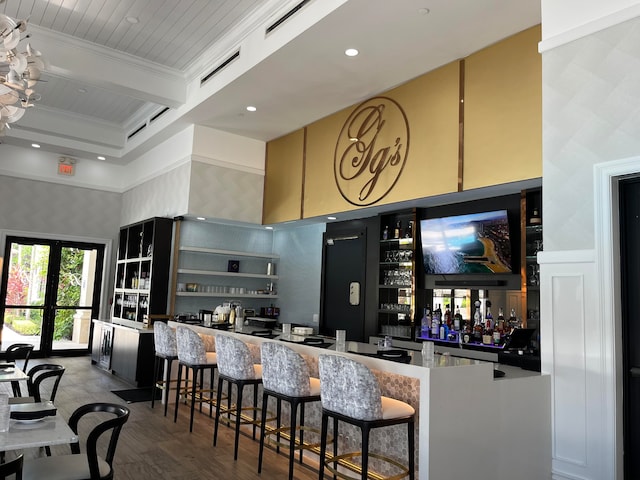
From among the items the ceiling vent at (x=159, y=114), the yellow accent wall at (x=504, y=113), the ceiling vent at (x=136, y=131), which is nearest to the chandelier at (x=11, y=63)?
the yellow accent wall at (x=504, y=113)

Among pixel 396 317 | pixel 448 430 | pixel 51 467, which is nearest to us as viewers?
A: pixel 51 467

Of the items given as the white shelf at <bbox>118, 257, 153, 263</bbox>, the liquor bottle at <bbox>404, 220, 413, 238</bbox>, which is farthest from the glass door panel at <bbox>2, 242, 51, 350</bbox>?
the liquor bottle at <bbox>404, 220, 413, 238</bbox>

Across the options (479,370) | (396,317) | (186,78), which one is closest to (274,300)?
(396,317)

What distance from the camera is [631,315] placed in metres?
3.29

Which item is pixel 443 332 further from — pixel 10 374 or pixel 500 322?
pixel 10 374

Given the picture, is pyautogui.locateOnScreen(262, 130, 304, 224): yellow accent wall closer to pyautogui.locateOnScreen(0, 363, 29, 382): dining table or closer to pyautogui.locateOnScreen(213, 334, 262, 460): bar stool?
pyautogui.locateOnScreen(213, 334, 262, 460): bar stool

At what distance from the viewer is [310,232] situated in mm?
8094

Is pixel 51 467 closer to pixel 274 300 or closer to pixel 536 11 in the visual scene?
pixel 536 11

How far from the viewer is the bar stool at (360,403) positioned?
308 centimetres

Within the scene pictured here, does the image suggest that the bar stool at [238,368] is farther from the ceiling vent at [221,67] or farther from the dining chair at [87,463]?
→ the ceiling vent at [221,67]

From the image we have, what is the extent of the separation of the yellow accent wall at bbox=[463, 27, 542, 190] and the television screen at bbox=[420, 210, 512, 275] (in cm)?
58

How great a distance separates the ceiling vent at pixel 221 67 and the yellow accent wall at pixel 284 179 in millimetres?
1585

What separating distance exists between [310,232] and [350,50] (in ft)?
12.0

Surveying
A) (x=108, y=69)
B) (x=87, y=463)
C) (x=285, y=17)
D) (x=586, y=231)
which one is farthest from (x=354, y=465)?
(x=108, y=69)
